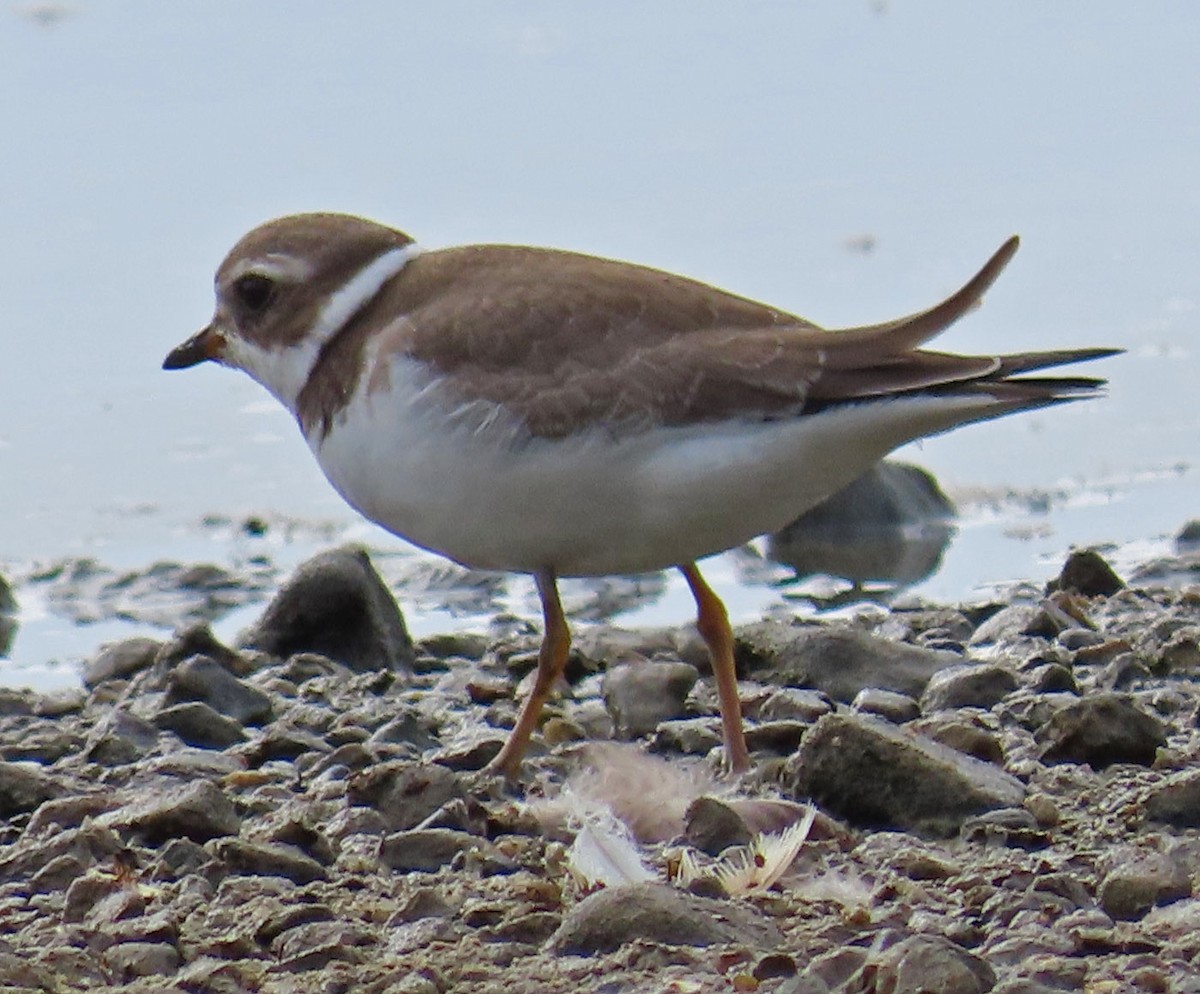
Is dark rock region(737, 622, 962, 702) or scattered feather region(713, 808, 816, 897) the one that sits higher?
dark rock region(737, 622, 962, 702)

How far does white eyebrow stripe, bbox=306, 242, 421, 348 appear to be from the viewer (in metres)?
5.24

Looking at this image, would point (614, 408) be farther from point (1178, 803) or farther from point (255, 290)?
point (1178, 803)

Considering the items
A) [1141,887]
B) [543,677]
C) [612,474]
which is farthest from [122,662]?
[1141,887]

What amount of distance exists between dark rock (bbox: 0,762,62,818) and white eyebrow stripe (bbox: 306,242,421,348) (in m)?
1.14

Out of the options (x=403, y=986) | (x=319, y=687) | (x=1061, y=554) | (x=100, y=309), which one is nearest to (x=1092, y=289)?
(x=1061, y=554)

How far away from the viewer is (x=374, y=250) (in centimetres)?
541

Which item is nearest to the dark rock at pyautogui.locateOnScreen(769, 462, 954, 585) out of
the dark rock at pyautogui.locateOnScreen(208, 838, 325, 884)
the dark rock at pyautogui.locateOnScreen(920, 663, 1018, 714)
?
the dark rock at pyautogui.locateOnScreen(920, 663, 1018, 714)

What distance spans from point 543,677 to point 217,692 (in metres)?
1.04

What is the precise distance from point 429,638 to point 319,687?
2.28ft

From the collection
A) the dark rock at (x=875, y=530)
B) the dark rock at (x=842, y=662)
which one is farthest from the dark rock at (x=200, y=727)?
the dark rock at (x=875, y=530)

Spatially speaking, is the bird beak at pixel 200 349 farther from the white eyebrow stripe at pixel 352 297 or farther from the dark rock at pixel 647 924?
the dark rock at pixel 647 924

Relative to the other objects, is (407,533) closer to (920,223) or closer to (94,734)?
(94,734)

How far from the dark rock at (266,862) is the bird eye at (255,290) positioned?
154 cm

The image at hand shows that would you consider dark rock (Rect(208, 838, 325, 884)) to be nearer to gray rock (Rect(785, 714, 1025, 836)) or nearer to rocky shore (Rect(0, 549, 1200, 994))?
rocky shore (Rect(0, 549, 1200, 994))
